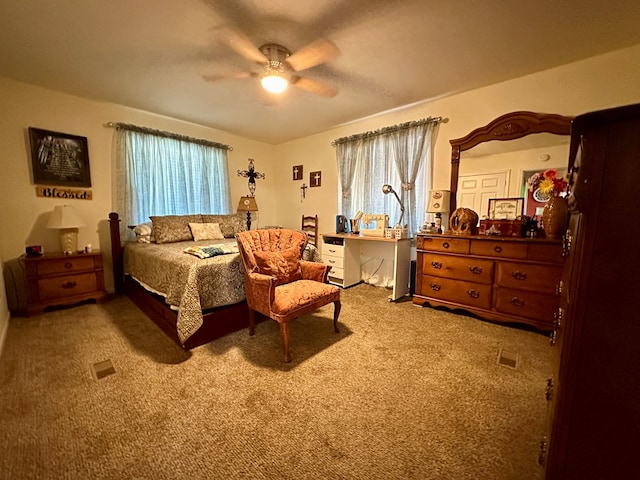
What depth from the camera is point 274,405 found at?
1.49 meters

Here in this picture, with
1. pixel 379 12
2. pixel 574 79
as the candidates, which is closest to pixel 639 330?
pixel 379 12

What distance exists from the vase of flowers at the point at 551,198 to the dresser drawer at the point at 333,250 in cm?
220

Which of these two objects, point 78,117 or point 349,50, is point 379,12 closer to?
point 349,50

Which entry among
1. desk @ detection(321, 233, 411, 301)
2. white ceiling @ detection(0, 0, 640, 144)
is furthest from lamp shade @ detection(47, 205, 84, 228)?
desk @ detection(321, 233, 411, 301)

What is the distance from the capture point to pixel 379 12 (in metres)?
1.74

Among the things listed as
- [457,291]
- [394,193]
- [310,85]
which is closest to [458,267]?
[457,291]

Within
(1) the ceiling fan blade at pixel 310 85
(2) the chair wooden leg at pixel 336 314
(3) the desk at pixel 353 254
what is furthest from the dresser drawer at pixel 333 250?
(1) the ceiling fan blade at pixel 310 85

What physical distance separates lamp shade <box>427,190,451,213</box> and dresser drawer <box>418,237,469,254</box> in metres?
0.40

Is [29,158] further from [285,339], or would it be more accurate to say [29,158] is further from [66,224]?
[285,339]

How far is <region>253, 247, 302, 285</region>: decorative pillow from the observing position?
7.49 ft

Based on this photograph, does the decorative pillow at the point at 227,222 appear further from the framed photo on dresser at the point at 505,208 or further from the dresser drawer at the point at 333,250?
the framed photo on dresser at the point at 505,208

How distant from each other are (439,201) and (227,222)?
9.94 feet

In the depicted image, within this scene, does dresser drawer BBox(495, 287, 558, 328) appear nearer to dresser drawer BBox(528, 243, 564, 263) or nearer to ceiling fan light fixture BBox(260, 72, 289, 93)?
dresser drawer BBox(528, 243, 564, 263)

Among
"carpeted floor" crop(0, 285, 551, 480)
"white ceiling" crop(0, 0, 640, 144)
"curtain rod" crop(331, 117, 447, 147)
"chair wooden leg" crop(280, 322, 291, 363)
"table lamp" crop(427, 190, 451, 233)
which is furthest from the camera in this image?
"curtain rod" crop(331, 117, 447, 147)
